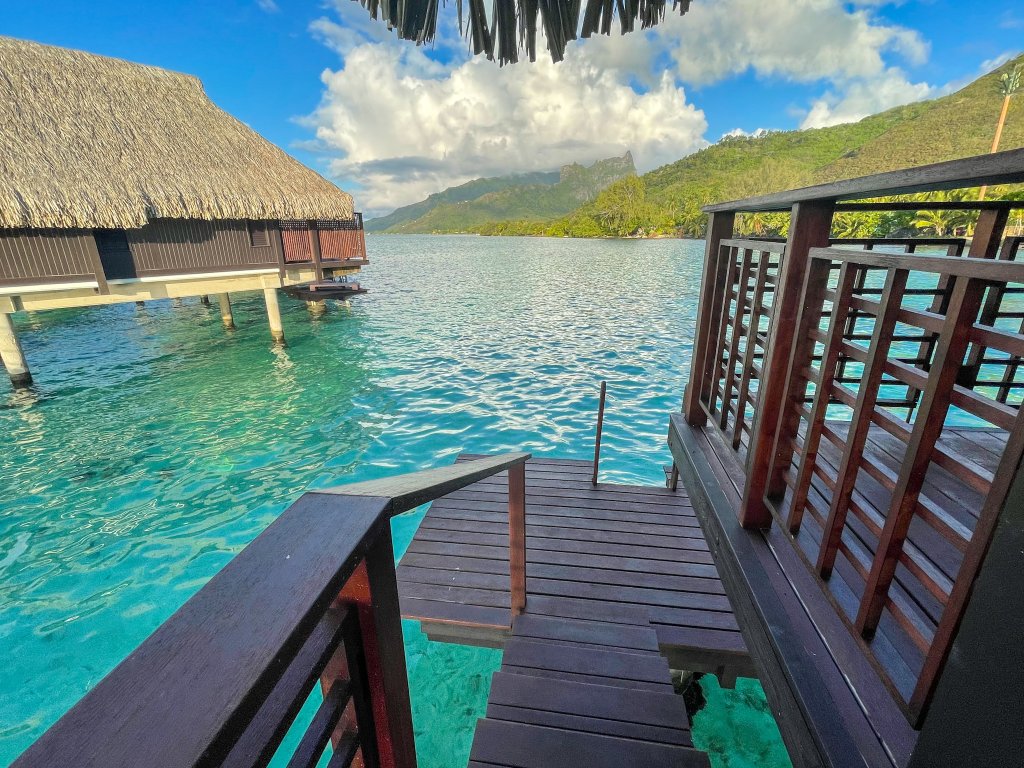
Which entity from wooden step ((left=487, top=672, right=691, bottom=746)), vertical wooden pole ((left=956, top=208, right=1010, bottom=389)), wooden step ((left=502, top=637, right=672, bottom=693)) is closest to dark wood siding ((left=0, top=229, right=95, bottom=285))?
wooden step ((left=502, top=637, right=672, bottom=693))

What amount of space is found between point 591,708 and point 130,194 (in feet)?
45.1

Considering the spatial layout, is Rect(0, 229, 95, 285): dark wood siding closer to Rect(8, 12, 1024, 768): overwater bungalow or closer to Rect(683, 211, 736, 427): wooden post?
Rect(8, 12, 1024, 768): overwater bungalow

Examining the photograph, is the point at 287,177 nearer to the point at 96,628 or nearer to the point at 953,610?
the point at 96,628

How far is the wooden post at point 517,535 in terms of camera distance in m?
2.77

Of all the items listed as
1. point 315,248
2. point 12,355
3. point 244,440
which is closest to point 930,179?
point 244,440

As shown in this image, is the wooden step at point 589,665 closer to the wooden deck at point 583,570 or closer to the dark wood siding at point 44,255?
the wooden deck at point 583,570

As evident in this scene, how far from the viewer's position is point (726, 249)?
380 cm

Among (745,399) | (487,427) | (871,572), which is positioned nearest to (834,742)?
(871,572)

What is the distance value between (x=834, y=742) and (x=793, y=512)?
3.38 ft

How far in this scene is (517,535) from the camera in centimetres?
302

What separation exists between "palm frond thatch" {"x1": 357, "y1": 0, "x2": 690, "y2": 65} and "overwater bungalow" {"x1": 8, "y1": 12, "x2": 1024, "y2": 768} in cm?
131

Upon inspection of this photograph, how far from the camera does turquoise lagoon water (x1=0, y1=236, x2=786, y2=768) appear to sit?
4.25 meters

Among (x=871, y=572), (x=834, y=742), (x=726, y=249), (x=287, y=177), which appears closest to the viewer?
(x=834, y=742)

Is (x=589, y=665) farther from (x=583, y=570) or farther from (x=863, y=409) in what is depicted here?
(x=863, y=409)
